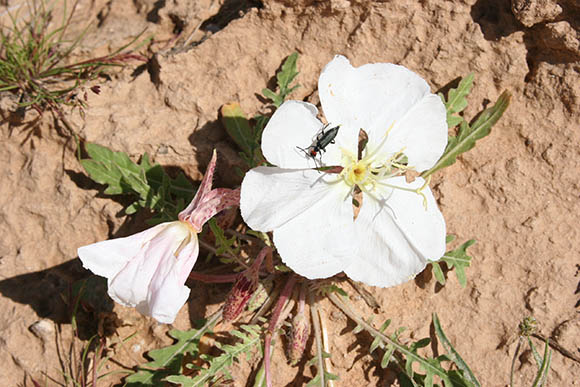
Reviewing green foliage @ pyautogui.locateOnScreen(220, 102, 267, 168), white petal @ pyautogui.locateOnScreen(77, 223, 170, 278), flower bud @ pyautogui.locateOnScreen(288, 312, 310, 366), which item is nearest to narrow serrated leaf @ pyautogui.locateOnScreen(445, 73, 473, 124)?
green foliage @ pyautogui.locateOnScreen(220, 102, 267, 168)

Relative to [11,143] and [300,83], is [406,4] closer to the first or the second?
[300,83]

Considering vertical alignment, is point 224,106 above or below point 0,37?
below

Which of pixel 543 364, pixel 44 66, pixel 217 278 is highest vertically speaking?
pixel 44 66

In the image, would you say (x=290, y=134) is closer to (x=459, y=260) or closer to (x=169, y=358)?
(x=459, y=260)

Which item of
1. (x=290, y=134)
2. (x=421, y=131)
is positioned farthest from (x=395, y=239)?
(x=290, y=134)

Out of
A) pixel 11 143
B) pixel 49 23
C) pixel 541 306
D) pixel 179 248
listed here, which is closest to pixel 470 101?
pixel 541 306

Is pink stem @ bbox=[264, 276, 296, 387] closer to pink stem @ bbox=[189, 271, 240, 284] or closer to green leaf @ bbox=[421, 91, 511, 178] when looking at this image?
pink stem @ bbox=[189, 271, 240, 284]
